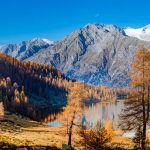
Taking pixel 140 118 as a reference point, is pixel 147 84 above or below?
above

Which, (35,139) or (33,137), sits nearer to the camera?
(35,139)

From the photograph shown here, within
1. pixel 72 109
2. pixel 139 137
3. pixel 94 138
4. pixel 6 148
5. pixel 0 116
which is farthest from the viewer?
pixel 0 116

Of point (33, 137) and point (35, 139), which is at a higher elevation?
point (35, 139)

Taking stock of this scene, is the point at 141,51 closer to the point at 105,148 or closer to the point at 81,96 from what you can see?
the point at 105,148

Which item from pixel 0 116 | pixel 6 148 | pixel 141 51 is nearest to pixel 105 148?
pixel 6 148

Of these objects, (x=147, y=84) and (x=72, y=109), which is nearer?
(x=147, y=84)

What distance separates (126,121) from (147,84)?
505cm

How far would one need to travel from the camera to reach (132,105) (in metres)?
40.9

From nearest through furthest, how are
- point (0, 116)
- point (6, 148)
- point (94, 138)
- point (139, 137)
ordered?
point (94, 138) < point (6, 148) < point (139, 137) < point (0, 116)

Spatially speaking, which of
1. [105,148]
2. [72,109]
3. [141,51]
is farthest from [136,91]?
[72,109]

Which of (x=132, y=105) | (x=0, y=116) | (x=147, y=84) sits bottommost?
(x=0, y=116)

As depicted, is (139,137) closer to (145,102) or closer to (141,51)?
(145,102)

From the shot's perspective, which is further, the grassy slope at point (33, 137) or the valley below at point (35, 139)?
the grassy slope at point (33, 137)

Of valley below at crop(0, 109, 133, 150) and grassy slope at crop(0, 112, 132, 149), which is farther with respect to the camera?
grassy slope at crop(0, 112, 132, 149)
